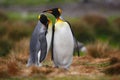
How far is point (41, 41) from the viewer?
10852mm

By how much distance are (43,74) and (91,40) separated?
12.4 meters

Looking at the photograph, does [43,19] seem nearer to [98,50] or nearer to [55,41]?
[55,41]

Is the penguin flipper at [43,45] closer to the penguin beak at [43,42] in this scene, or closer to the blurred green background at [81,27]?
the penguin beak at [43,42]

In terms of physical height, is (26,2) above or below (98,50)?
below

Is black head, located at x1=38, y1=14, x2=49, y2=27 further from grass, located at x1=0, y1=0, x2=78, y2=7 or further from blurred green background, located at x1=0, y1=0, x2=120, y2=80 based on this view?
grass, located at x1=0, y1=0, x2=78, y2=7

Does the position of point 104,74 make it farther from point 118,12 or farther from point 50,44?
point 118,12

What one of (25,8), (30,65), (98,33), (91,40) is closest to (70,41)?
(30,65)

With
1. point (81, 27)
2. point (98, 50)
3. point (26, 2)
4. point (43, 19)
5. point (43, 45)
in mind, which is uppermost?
point (43, 19)

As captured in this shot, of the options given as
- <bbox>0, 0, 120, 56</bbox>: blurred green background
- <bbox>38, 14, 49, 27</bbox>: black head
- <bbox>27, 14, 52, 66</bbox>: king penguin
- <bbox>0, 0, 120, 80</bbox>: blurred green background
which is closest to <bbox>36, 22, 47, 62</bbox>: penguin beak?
<bbox>27, 14, 52, 66</bbox>: king penguin

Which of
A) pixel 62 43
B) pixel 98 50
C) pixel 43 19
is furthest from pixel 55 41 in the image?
pixel 98 50

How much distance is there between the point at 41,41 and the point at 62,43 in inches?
17.0

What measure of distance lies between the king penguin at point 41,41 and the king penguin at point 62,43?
0.44 feet

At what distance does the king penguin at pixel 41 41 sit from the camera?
35.5 feet

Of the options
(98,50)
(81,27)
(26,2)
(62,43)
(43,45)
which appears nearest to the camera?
(62,43)
